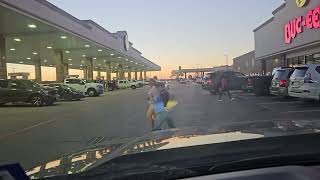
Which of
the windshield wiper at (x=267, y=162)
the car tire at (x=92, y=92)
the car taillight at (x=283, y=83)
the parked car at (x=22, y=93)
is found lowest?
the car tire at (x=92, y=92)

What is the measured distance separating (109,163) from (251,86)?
107 ft

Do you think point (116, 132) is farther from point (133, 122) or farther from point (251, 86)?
point (251, 86)

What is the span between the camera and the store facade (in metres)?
35.1

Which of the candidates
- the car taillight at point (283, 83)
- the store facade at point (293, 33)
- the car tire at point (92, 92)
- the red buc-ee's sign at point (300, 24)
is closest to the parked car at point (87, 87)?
the car tire at point (92, 92)

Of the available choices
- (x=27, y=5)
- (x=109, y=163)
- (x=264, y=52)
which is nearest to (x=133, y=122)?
(x=27, y=5)

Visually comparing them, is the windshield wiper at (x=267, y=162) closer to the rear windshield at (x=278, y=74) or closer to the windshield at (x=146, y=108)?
the windshield at (x=146, y=108)

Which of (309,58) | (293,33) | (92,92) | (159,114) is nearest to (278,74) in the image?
(309,58)

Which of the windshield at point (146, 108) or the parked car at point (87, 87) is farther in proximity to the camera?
the parked car at point (87, 87)

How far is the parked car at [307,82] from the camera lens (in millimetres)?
19745

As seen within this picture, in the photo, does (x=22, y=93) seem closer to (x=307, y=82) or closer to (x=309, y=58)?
(x=307, y=82)

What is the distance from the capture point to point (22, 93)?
30547 mm

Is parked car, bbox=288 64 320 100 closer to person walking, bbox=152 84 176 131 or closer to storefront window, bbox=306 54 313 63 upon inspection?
person walking, bbox=152 84 176 131

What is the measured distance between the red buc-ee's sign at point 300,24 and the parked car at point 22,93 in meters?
18.2

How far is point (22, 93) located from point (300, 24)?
825 inches
